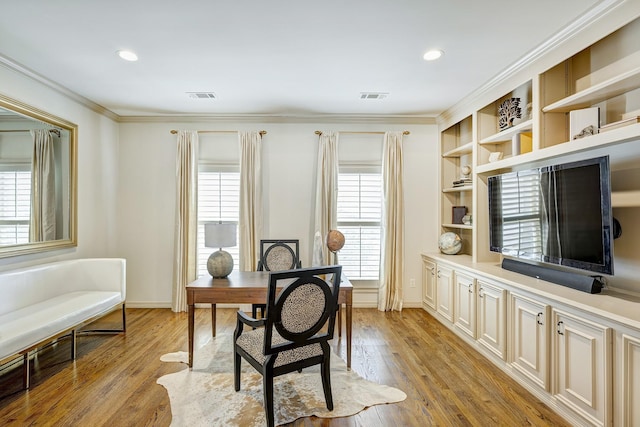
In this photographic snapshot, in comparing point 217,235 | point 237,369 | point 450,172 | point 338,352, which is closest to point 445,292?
point 338,352

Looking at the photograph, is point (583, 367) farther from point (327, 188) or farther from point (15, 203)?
point (15, 203)

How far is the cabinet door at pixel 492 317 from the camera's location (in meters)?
3.00

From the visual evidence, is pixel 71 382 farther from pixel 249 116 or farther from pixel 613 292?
pixel 613 292

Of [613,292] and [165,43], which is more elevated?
[165,43]

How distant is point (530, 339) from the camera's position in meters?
2.64

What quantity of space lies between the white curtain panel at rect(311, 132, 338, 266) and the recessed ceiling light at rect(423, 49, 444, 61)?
76.8 inches

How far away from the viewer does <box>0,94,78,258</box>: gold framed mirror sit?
3199 millimetres

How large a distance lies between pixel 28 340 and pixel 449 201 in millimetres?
4872

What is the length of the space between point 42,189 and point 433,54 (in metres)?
4.14

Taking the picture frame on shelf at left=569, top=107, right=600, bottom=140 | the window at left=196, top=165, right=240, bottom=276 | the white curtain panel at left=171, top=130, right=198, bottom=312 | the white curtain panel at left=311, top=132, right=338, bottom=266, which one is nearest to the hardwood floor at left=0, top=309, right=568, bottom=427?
the white curtain panel at left=171, top=130, right=198, bottom=312

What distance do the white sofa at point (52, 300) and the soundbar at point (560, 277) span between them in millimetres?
4121

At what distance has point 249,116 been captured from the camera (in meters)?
4.85

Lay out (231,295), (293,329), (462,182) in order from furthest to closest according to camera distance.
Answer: (462,182) < (231,295) < (293,329)

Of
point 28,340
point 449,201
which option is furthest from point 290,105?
point 28,340
